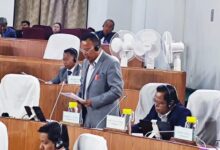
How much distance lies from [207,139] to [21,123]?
1544mm

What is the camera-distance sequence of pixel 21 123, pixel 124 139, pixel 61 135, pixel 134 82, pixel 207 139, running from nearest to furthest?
pixel 61 135, pixel 124 139, pixel 21 123, pixel 207 139, pixel 134 82

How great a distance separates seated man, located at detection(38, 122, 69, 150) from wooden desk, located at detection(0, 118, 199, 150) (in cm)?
50

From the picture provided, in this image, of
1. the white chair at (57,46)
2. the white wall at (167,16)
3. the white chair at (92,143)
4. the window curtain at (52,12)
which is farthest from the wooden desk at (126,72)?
the window curtain at (52,12)

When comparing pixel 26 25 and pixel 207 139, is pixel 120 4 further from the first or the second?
pixel 207 139

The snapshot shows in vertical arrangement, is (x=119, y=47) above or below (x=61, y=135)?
above

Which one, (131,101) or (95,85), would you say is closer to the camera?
(95,85)

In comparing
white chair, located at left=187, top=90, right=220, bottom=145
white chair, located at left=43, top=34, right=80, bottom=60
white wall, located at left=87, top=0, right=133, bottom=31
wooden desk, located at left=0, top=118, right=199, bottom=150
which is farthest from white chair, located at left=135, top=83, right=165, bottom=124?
white wall, located at left=87, top=0, right=133, bottom=31

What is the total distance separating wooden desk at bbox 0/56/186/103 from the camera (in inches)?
246

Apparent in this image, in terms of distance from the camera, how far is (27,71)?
7.04 meters

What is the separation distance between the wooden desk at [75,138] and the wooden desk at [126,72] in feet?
7.47

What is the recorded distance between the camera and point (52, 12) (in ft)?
40.2

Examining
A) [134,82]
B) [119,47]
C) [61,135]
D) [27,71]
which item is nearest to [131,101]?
[134,82]

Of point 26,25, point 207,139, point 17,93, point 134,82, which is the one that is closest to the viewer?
point 207,139

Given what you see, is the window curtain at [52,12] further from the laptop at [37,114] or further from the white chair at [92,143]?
the white chair at [92,143]
